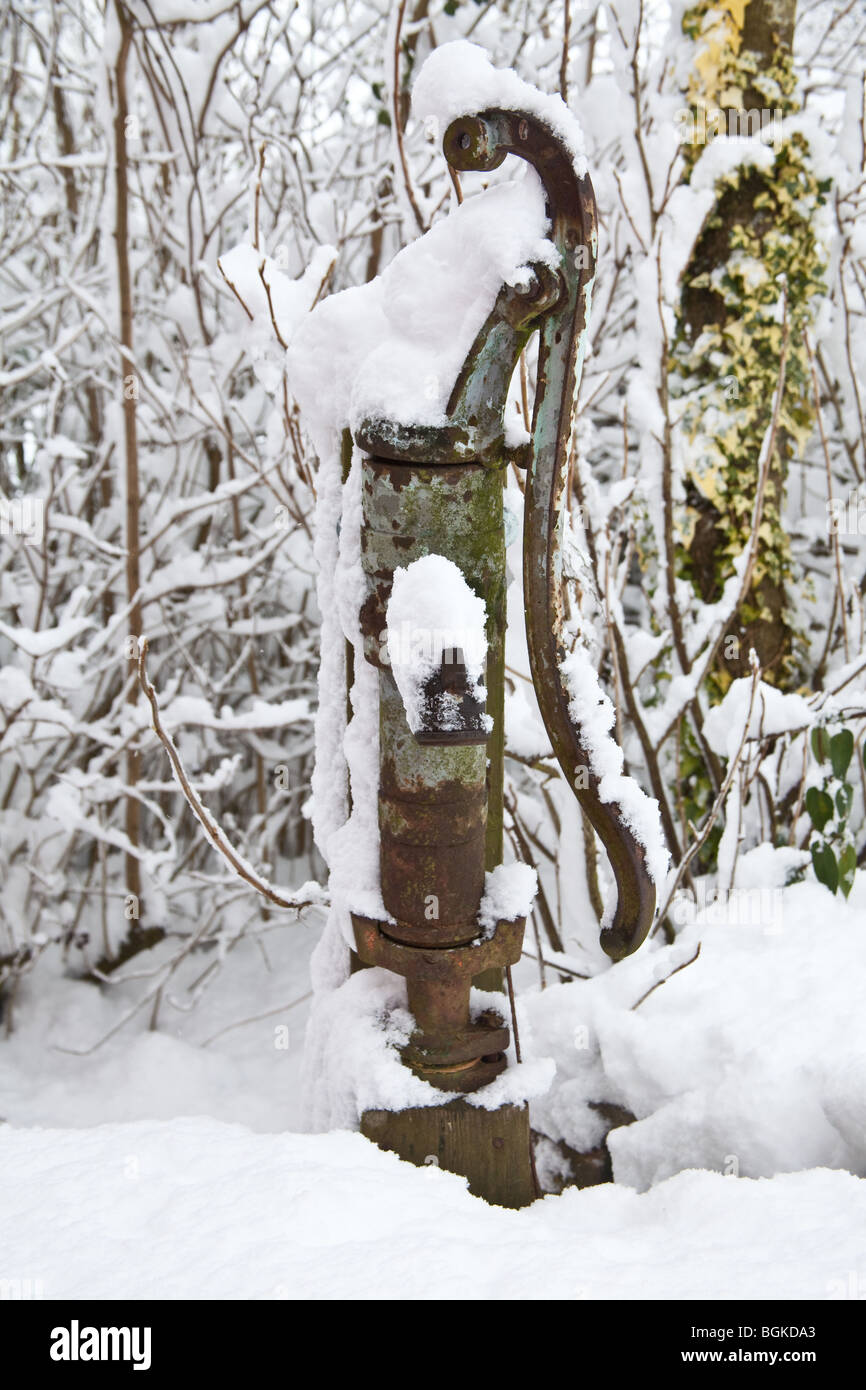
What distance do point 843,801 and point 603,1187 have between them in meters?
0.67

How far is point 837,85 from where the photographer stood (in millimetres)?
2588

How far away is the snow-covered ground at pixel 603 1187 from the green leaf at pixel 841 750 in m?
0.17

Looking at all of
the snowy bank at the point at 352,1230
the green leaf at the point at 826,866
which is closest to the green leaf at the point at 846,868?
the green leaf at the point at 826,866

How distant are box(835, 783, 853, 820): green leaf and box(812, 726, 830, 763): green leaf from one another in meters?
0.05

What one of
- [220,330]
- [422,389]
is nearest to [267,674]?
[220,330]

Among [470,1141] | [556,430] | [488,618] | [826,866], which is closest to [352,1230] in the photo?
[470,1141]

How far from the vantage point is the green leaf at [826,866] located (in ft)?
4.65

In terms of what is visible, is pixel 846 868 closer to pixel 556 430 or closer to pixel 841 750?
pixel 841 750

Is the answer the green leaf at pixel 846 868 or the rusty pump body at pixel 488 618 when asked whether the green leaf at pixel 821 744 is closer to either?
the green leaf at pixel 846 868

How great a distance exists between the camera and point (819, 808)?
1470mm

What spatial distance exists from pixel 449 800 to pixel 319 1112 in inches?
15.3

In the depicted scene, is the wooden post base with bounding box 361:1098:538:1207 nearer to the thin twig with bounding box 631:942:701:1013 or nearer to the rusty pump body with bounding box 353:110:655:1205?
the rusty pump body with bounding box 353:110:655:1205

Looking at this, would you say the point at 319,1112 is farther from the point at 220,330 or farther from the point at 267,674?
the point at 220,330

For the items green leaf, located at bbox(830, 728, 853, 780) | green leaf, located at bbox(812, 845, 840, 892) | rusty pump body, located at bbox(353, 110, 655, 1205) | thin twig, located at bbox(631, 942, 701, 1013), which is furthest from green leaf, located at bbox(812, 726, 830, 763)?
rusty pump body, located at bbox(353, 110, 655, 1205)
